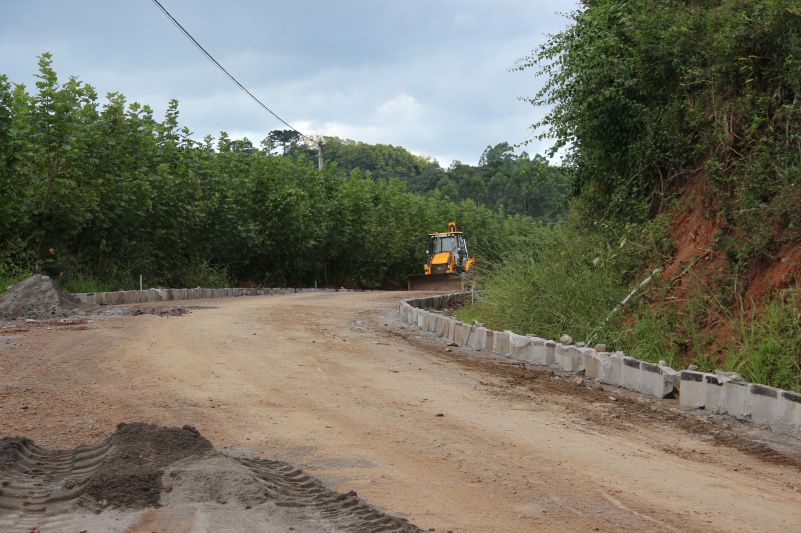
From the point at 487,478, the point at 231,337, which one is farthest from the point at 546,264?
the point at 487,478

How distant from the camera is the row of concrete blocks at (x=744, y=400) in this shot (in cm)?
735

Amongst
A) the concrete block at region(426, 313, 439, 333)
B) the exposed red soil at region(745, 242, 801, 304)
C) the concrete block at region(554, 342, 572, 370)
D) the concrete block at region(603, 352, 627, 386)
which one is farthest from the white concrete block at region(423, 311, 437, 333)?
the exposed red soil at region(745, 242, 801, 304)

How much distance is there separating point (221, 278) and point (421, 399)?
2542cm

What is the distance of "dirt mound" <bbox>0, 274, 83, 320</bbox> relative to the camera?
58.1 feet

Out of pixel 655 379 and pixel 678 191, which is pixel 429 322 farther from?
pixel 655 379

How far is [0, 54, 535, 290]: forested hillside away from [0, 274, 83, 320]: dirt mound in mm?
3291

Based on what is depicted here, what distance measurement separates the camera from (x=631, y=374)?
9.69 m

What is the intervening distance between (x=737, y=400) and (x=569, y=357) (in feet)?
10.3

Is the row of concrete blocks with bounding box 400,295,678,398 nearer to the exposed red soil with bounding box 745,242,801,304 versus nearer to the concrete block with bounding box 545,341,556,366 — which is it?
the concrete block with bounding box 545,341,556,366

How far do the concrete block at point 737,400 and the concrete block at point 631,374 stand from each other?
1381mm

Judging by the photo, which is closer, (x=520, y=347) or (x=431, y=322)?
(x=520, y=347)

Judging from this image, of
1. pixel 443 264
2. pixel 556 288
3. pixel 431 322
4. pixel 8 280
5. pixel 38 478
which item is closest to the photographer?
pixel 38 478

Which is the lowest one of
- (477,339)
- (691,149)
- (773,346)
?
(477,339)

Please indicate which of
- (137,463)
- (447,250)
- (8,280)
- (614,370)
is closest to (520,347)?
(614,370)
